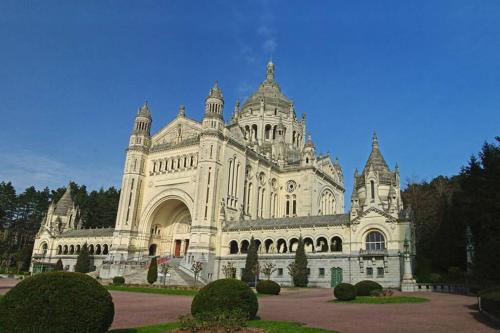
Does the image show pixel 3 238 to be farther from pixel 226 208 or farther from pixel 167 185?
pixel 226 208

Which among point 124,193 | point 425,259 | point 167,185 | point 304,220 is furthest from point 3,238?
point 425,259

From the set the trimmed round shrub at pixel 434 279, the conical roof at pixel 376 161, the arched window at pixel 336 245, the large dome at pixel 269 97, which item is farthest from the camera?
the large dome at pixel 269 97

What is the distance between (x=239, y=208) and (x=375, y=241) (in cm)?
2219

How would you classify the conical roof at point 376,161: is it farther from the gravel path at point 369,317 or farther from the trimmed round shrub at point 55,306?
the trimmed round shrub at point 55,306

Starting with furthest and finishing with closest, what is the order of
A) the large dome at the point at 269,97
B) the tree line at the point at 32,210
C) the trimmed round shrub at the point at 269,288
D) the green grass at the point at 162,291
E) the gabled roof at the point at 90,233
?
1. the tree line at the point at 32,210
2. the large dome at the point at 269,97
3. the gabled roof at the point at 90,233
4. the trimmed round shrub at the point at 269,288
5. the green grass at the point at 162,291

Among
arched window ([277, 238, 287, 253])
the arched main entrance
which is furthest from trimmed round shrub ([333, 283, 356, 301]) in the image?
the arched main entrance

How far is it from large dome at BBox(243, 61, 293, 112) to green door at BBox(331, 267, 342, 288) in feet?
147

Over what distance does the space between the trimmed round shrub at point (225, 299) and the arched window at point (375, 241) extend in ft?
99.8

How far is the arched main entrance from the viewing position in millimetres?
66188

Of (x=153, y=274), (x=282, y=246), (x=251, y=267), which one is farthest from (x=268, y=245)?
(x=153, y=274)

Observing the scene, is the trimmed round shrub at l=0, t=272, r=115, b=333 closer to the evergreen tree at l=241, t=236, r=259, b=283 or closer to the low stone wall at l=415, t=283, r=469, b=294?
the low stone wall at l=415, t=283, r=469, b=294

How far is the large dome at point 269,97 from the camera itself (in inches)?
3403

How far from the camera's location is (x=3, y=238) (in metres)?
83.8

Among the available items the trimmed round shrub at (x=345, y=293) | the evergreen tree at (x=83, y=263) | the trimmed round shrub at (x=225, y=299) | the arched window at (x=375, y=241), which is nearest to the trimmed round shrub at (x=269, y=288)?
the trimmed round shrub at (x=345, y=293)
